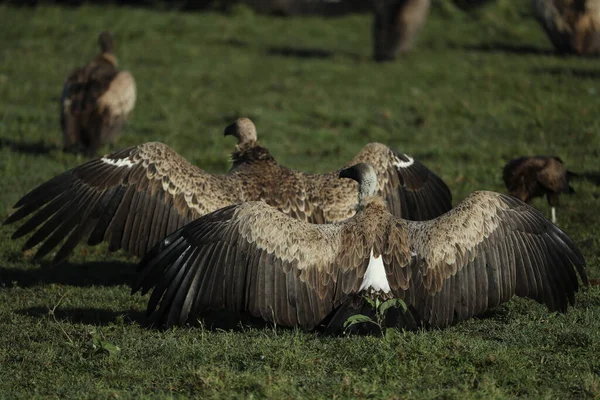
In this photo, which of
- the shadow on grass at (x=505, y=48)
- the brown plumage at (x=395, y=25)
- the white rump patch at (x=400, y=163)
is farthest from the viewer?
the shadow on grass at (x=505, y=48)

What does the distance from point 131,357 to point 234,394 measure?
98 cm

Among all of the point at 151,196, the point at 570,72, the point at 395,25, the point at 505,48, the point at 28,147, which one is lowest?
the point at 28,147

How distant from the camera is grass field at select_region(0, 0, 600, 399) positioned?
18.4 ft

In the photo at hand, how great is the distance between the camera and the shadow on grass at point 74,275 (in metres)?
8.11

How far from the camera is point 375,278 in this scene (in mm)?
6375

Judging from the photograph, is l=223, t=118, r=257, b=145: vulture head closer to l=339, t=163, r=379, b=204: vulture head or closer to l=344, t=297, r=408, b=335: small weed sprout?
l=339, t=163, r=379, b=204: vulture head

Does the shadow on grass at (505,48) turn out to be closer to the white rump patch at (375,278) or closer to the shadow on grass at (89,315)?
the white rump patch at (375,278)

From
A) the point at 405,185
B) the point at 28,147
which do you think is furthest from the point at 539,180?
the point at 28,147

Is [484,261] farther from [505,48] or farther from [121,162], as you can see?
[505,48]

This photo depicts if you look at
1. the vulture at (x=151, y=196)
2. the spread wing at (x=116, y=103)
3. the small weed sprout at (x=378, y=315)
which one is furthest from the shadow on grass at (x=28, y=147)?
the small weed sprout at (x=378, y=315)

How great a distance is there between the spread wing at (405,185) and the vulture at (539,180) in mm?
1341

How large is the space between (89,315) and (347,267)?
1.91 m

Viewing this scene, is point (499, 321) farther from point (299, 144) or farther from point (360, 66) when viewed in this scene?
point (360, 66)

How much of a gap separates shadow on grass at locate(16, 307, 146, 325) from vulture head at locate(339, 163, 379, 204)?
1.69 m
